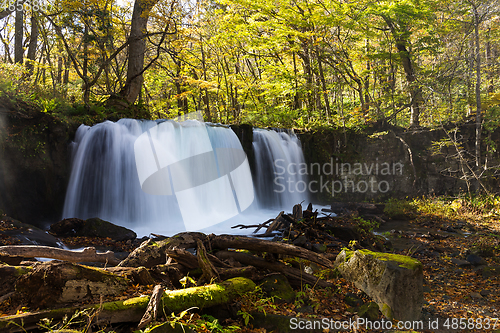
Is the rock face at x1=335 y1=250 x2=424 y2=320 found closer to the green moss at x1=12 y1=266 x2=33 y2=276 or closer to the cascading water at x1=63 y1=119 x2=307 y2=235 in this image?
the green moss at x1=12 y1=266 x2=33 y2=276

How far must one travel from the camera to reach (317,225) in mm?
6969

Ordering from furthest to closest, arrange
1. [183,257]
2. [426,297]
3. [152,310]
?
[426,297] < [183,257] < [152,310]

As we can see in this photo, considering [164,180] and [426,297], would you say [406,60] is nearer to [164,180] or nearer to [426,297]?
[164,180]

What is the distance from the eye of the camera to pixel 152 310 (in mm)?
2424

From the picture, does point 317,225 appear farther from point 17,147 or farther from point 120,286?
point 17,147

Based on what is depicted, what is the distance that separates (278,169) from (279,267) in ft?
35.5

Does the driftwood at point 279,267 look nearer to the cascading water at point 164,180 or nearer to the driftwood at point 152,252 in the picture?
the driftwood at point 152,252

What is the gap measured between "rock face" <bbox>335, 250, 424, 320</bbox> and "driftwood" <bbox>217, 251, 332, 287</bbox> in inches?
25.6

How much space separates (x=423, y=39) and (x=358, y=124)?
4837mm

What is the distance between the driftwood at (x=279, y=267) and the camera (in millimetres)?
3824

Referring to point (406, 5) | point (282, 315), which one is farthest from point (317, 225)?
point (406, 5)

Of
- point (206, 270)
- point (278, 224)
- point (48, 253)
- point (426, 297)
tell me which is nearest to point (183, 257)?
point (206, 270)

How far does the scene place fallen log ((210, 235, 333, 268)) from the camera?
3.92 metres

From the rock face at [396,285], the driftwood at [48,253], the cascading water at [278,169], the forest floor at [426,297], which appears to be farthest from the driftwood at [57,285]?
the cascading water at [278,169]
